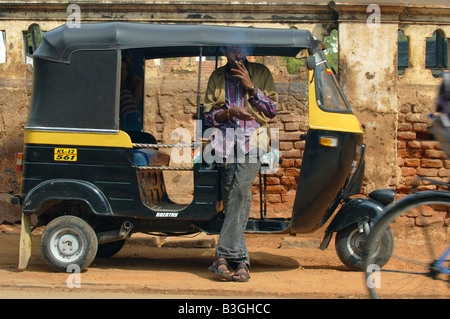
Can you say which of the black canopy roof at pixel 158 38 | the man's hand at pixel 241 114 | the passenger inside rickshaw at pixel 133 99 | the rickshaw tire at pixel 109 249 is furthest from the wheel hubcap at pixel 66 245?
the man's hand at pixel 241 114

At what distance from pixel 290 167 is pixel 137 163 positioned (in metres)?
3.07

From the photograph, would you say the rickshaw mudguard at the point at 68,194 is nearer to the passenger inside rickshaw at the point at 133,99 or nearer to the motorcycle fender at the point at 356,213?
the passenger inside rickshaw at the point at 133,99

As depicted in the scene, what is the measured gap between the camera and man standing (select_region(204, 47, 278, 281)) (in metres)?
5.57

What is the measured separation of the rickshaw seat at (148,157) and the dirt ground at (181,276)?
1157 millimetres

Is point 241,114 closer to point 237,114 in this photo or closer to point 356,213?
point 237,114

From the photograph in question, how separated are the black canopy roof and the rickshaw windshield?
0.76 feet

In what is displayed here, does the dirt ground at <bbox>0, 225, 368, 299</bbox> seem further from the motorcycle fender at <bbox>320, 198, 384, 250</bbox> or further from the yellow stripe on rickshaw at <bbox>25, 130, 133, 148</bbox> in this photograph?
the yellow stripe on rickshaw at <bbox>25, 130, 133, 148</bbox>

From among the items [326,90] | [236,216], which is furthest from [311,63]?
[236,216]

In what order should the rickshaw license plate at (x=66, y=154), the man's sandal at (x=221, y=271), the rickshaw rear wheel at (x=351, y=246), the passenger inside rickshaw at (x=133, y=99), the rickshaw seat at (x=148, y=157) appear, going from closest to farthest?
the man's sandal at (x=221, y=271) < the rickshaw license plate at (x=66, y=154) < the rickshaw rear wheel at (x=351, y=246) < the rickshaw seat at (x=148, y=157) < the passenger inside rickshaw at (x=133, y=99)

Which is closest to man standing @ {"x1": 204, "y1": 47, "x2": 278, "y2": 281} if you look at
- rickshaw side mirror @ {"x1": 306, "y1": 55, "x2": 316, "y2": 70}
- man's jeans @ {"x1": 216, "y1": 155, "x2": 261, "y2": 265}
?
man's jeans @ {"x1": 216, "y1": 155, "x2": 261, "y2": 265}

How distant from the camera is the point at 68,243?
586 cm

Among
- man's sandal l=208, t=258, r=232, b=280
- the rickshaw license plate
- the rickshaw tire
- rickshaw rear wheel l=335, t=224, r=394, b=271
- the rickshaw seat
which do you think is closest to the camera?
man's sandal l=208, t=258, r=232, b=280

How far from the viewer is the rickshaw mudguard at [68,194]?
5734 millimetres

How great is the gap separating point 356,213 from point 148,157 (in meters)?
2.31
